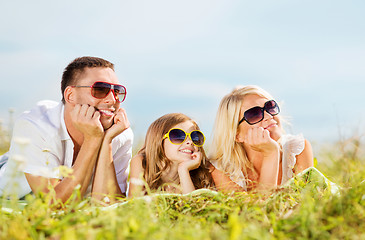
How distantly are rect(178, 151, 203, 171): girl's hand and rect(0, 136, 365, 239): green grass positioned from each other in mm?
968

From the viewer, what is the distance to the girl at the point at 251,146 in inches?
170

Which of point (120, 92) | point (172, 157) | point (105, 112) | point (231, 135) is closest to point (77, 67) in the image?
point (120, 92)

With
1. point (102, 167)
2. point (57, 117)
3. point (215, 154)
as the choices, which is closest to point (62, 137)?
point (57, 117)

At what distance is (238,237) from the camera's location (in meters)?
2.04

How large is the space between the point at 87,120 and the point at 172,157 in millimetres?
1058

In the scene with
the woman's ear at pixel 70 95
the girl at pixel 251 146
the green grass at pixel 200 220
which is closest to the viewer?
the green grass at pixel 200 220

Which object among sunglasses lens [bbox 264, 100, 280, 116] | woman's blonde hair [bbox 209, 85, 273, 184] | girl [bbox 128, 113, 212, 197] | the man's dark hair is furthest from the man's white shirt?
sunglasses lens [bbox 264, 100, 280, 116]

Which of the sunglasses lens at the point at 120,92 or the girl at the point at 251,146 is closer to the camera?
the girl at the point at 251,146

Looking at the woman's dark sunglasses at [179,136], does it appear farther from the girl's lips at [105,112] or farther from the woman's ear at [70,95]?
the woman's ear at [70,95]

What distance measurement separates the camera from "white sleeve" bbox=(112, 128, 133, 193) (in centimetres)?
509

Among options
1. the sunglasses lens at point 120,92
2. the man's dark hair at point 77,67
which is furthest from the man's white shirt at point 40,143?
Result: the sunglasses lens at point 120,92

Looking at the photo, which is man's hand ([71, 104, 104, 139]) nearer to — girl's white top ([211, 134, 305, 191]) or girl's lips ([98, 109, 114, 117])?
girl's lips ([98, 109, 114, 117])

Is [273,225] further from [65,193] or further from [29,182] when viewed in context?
[29,182]

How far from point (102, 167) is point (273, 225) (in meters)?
2.50
